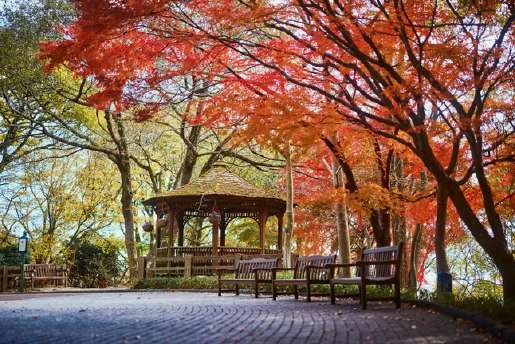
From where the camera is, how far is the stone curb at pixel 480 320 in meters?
5.39

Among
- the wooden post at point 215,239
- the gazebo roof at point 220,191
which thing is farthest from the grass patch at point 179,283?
the gazebo roof at point 220,191

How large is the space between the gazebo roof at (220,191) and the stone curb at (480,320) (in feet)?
42.7

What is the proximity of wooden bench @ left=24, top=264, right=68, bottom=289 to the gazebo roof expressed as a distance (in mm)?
5204

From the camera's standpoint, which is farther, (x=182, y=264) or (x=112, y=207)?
(x=112, y=207)

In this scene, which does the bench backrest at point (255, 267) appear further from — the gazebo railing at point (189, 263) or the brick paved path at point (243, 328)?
the brick paved path at point (243, 328)

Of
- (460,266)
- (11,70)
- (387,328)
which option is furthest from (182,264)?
(387,328)

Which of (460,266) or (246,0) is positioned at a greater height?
(246,0)

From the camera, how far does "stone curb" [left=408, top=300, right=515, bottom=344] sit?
5.39 m

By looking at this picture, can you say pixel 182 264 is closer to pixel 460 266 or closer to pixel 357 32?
pixel 460 266

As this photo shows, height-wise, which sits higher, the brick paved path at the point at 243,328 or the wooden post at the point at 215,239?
the wooden post at the point at 215,239

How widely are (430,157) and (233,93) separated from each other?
5.35 meters

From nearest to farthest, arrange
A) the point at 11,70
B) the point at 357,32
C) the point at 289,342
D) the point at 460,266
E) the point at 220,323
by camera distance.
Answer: the point at 289,342 → the point at 220,323 → the point at 357,32 → the point at 11,70 → the point at 460,266

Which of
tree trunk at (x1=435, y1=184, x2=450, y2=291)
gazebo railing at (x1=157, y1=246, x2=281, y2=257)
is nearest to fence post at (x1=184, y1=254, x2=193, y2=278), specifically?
gazebo railing at (x1=157, y1=246, x2=281, y2=257)

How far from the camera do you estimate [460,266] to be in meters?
24.7
